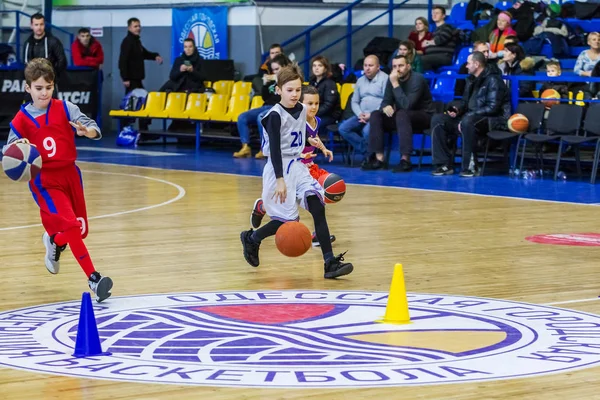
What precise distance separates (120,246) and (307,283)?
2.48 metres

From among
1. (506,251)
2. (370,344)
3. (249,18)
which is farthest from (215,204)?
(249,18)

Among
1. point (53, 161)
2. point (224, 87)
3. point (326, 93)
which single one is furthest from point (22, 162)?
point (224, 87)

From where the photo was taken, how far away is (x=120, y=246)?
1108 cm

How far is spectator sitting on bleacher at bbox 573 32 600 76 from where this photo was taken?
18891mm

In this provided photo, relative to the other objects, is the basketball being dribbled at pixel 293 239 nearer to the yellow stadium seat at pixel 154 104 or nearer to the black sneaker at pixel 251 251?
the black sneaker at pixel 251 251

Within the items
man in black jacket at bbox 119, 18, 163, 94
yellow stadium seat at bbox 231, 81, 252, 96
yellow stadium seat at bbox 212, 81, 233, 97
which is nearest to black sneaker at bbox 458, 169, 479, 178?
yellow stadium seat at bbox 231, 81, 252, 96

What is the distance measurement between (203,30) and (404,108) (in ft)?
27.7

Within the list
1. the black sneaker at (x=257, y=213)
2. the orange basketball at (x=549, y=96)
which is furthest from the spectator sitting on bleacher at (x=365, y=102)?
the black sneaker at (x=257, y=213)

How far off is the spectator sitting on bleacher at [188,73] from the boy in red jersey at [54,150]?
1547 centimetres

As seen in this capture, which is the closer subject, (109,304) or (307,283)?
(109,304)

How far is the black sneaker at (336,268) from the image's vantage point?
9383 millimetres

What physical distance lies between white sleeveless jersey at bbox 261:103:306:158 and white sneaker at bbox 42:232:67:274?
1811mm

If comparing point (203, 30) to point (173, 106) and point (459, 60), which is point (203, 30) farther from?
point (459, 60)

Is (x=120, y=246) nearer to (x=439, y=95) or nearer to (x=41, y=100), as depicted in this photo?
(x=41, y=100)
